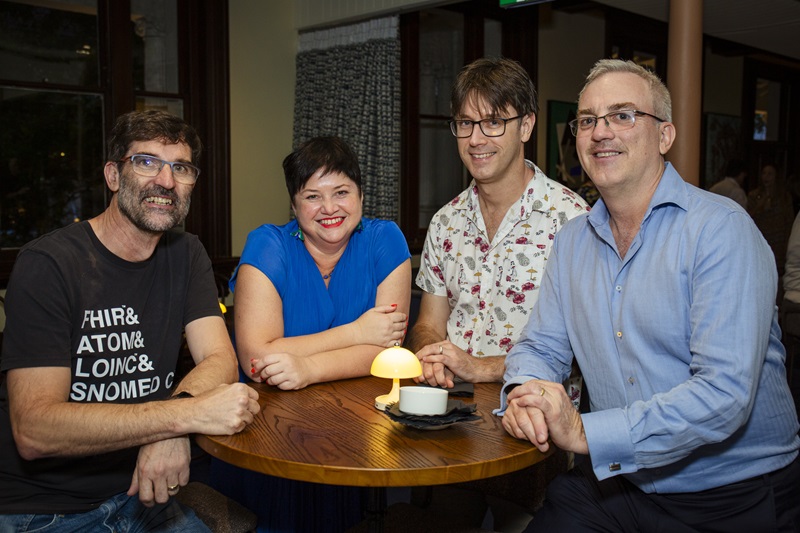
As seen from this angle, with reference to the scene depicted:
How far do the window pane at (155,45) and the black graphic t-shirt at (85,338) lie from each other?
385cm

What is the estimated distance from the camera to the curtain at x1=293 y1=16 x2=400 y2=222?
570 centimetres

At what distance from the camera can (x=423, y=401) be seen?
5.38 feet

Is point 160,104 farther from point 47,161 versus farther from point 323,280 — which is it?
point 323,280

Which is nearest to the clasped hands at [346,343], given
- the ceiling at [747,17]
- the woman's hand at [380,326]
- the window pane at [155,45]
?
the woman's hand at [380,326]

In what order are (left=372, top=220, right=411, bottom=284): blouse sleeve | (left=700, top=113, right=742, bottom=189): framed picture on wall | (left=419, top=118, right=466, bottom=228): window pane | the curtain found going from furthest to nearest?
(left=700, top=113, right=742, bottom=189): framed picture on wall
(left=419, top=118, right=466, bottom=228): window pane
the curtain
(left=372, top=220, right=411, bottom=284): blouse sleeve

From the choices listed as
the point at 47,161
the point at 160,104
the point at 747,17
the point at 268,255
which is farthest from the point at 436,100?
the point at 268,255

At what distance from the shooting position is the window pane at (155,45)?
5.32 meters

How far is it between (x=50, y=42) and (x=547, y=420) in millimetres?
4655

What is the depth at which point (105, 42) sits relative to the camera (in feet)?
16.9

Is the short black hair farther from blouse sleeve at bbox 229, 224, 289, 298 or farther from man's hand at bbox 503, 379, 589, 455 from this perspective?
man's hand at bbox 503, 379, 589, 455

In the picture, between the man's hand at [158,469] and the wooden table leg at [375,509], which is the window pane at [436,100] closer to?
the wooden table leg at [375,509]

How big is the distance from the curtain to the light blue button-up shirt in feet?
12.8

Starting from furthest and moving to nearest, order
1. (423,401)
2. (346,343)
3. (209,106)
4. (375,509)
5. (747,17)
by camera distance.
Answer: (747,17) < (209,106) < (346,343) < (375,509) < (423,401)

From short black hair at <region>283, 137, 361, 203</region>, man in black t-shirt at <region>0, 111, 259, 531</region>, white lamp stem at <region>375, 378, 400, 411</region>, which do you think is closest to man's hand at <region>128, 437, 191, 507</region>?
man in black t-shirt at <region>0, 111, 259, 531</region>
